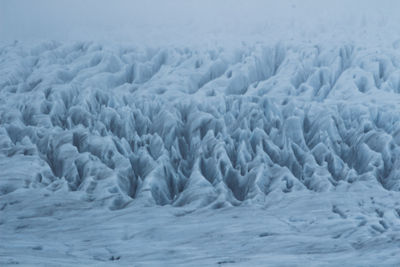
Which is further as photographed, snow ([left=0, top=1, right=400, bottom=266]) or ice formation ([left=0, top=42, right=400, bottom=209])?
ice formation ([left=0, top=42, right=400, bottom=209])

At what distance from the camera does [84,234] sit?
5098 millimetres

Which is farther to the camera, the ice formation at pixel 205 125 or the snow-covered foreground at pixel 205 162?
the ice formation at pixel 205 125

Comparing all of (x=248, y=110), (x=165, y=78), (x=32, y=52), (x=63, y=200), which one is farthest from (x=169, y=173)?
(x=32, y=52)

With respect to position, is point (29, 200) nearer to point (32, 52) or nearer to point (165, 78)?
point (165, 78)

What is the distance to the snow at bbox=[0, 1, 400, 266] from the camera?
4832 millimetres

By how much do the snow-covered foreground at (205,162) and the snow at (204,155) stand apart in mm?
20

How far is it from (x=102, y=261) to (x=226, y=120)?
3.66 m

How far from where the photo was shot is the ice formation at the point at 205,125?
246 inches

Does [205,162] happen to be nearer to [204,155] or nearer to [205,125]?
[204,155]

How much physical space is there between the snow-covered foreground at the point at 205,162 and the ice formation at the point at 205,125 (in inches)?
0.9

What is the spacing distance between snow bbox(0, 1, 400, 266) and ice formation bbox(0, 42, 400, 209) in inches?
0.8

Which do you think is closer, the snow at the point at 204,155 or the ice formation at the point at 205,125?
the snow at the point at 204,155

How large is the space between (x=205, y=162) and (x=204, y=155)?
157mm

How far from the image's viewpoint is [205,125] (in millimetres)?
7516
